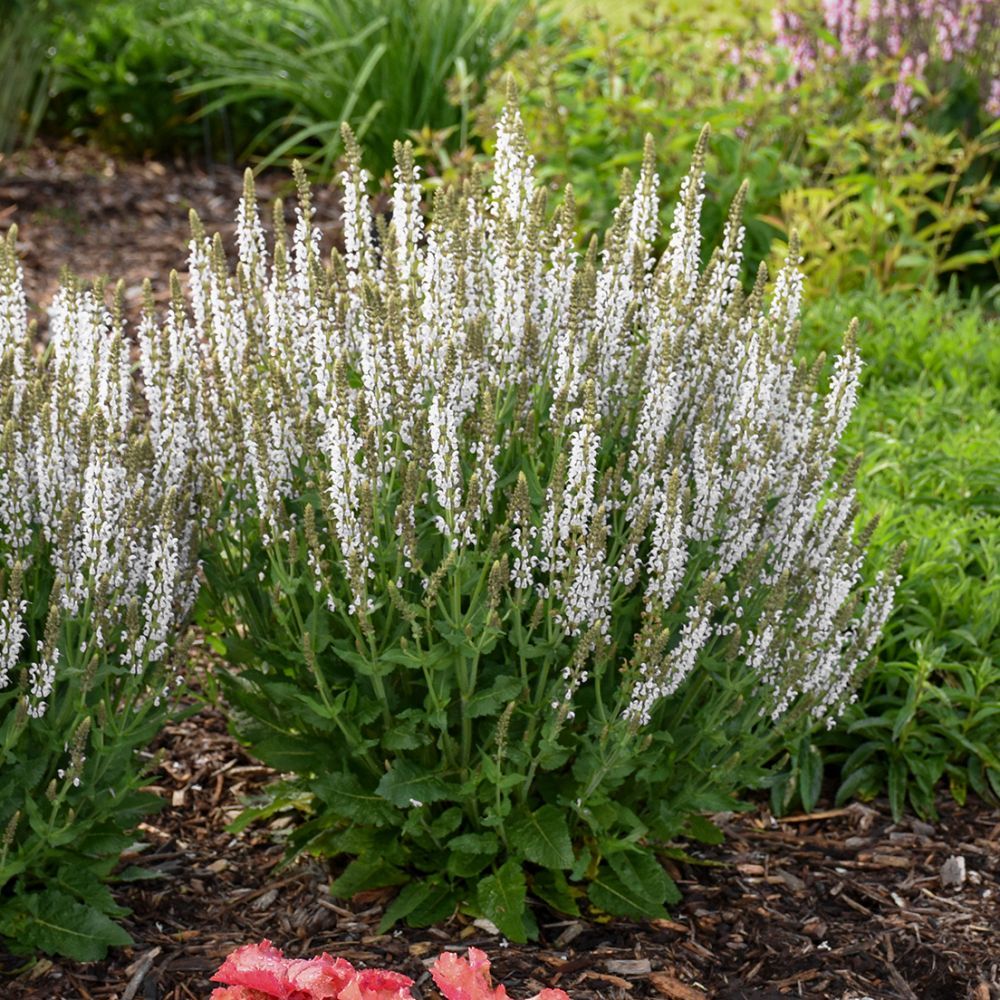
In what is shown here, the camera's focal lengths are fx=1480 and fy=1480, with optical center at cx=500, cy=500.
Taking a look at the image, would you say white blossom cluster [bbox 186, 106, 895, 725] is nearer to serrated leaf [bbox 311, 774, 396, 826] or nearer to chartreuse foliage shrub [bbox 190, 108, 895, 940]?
chartreuse foliage shrub [bbox 190, 108, 895, 940]

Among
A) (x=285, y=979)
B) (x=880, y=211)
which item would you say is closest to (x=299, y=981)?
(x=285, y=979)

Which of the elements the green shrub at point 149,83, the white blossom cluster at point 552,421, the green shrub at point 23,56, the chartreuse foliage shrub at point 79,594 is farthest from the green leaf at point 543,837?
the green shrub at point 149,83

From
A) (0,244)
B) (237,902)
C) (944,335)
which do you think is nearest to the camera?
(0,244)

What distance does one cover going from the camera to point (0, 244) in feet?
11.2

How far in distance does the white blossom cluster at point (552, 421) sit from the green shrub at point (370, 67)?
579cm

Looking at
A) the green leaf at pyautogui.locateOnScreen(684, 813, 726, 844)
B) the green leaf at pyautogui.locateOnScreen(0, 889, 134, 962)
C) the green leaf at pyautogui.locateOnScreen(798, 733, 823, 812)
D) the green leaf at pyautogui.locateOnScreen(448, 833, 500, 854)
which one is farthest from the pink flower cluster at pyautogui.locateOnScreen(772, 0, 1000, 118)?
the green leaf at pyautogui.locateOnScreen(0, 889, 134, 962)

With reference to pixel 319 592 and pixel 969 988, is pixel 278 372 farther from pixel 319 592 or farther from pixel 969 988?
pixel 969 988

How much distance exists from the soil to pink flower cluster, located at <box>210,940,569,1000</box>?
0.99 m

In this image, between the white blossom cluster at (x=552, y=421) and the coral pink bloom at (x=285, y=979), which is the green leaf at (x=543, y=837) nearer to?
the white blossom cluster at (x=552, y=421)

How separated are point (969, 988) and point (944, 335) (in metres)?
3.41

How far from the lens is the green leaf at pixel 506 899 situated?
3.29 metres

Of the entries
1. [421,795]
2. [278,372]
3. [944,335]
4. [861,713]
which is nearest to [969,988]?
[861,713]

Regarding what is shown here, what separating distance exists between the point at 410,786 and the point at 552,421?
2.79 feet

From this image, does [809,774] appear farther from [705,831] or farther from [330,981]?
[330,981]
